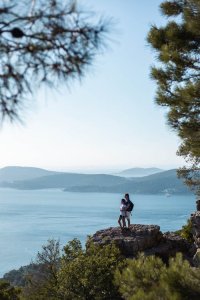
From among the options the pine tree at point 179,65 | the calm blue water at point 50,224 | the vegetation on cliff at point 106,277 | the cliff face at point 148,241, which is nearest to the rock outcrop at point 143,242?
the cliff face at point 148,241

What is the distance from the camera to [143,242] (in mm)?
18484

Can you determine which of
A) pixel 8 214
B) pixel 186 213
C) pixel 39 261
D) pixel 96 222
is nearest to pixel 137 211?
pixel 186 213

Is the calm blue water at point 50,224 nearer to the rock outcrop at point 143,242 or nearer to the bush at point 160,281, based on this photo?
the rock outcrop at point 143,242

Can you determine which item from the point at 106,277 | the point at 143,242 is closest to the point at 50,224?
the point at 143,242

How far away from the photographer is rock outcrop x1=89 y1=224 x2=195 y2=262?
1841cm

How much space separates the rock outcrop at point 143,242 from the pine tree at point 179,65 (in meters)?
5.38

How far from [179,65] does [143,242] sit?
8.10 m

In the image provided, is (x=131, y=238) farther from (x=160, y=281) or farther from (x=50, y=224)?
(x=50, y=224)

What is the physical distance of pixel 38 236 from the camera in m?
136

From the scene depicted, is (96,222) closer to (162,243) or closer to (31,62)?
(162,243)

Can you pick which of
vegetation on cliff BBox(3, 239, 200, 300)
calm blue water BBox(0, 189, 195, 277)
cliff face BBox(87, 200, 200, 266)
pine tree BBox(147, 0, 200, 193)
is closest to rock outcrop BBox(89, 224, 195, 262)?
cliff face BBox(87, 200, 200, 266)

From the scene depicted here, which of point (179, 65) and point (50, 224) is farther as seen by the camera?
point (50, 224)

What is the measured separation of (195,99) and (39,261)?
491 inches

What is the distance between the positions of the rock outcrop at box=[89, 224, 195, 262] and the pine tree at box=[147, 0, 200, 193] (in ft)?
17.7
